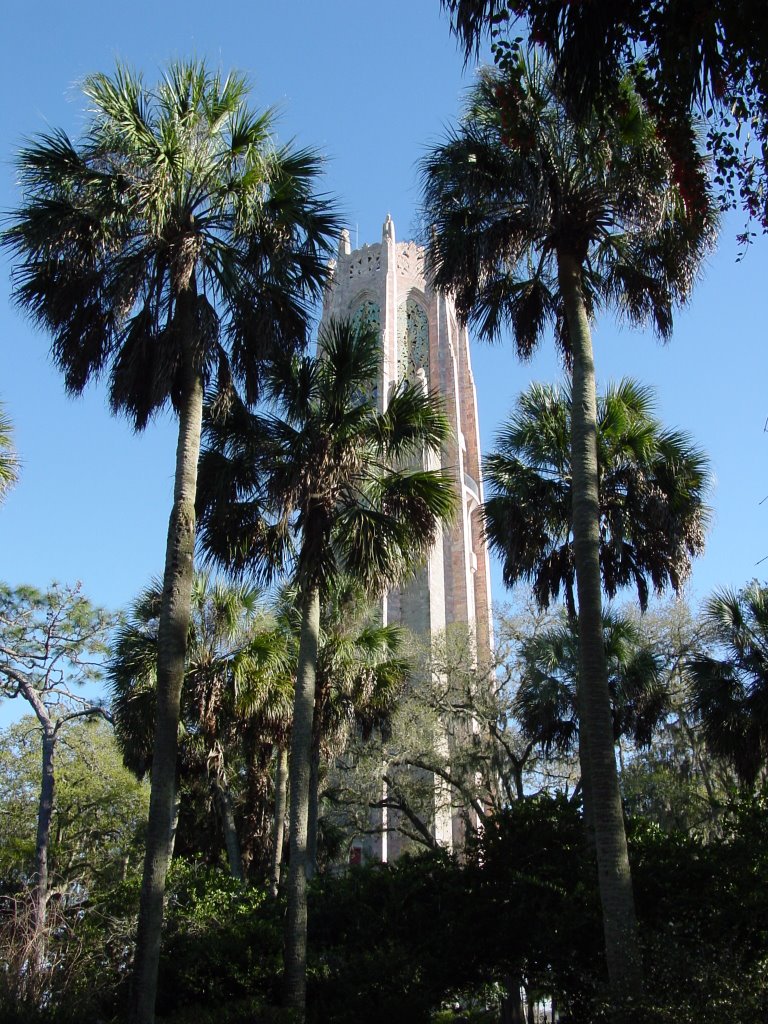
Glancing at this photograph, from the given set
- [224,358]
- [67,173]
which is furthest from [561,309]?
[67,173]

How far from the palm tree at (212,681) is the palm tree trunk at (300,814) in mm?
4285

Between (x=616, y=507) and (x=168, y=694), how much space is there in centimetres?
806

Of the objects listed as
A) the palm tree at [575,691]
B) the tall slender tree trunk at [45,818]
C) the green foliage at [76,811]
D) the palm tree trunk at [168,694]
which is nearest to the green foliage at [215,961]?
the tall slender tree trunk at [45,818]

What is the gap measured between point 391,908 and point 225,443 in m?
6.42

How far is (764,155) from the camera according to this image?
600cm

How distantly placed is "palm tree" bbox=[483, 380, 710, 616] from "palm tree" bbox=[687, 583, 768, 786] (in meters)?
2.66

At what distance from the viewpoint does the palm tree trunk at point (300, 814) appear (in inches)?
408

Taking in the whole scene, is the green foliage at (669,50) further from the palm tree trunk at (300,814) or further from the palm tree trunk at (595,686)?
the palm tree trunk at (300,814)

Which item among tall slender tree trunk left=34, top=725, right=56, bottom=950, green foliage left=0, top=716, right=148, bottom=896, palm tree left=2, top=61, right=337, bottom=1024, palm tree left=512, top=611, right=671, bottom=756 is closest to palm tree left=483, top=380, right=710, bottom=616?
palm tree left=512, top=611, right=671, bottom=756

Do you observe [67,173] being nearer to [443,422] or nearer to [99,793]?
[443,422]

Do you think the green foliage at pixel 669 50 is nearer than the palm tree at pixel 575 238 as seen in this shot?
Yes

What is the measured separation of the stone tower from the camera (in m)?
46.6

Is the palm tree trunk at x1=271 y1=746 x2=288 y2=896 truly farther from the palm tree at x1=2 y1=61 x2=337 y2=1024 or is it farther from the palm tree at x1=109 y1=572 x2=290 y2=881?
the palm tree at x1=2 y1=61 x2=337 y2=1024

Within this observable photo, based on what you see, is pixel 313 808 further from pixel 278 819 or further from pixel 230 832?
pixel 230 832
